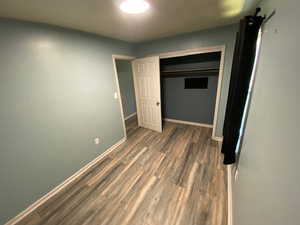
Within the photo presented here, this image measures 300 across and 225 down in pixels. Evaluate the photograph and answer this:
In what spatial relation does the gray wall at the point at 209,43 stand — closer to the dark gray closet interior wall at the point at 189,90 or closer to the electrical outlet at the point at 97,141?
the dark gray closet interior wall at the point at 189,90

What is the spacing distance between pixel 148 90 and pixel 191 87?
1257 millimetres

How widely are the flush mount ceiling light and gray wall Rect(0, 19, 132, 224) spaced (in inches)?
42.6

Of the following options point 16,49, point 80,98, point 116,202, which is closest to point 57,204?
point 116,202

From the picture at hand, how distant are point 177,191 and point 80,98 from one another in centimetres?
220

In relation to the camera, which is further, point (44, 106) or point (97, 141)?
point (97, 141)

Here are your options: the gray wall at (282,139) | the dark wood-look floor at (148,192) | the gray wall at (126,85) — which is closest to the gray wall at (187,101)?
the dark wood-look floor at (148,192)

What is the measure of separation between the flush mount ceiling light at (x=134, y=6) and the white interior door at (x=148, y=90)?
4.88 ft

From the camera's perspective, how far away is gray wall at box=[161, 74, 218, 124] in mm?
3248

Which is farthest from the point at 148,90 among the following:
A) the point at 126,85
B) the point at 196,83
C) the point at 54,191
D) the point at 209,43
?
the point at 54,191

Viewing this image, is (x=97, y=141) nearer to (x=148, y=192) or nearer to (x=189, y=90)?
(x=148, y=192)

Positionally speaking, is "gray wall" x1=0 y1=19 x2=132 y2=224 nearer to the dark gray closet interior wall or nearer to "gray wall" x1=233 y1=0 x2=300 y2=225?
the dark gray closet interior wall

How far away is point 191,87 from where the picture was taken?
3412mm

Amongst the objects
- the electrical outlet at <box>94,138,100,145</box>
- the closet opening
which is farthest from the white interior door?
the electrical outlet at <box>94,138,100,145</box>

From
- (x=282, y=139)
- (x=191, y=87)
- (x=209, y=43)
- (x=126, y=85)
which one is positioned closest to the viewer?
(x=282, y=139)
